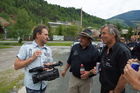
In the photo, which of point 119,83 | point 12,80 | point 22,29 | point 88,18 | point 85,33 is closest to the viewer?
point 119,83

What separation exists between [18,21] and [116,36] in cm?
4150

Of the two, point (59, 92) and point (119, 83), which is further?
point (59, 92)

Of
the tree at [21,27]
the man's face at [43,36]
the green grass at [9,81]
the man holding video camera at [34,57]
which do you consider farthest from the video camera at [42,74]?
the tree at [21,27]

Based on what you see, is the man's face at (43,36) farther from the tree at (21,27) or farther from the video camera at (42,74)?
the tree at (21,27)

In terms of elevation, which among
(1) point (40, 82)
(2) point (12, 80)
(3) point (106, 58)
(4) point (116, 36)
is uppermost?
(4) point (116, 36)

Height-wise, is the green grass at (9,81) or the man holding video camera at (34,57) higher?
the man holding video camera at (34,57)

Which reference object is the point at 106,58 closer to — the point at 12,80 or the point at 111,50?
the point at 111,50

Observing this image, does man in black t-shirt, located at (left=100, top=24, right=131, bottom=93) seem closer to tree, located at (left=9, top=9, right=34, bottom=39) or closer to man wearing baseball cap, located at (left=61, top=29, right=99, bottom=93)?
man wearing baseball cap, located at (left=61, top=29, right=99, bottom=93)

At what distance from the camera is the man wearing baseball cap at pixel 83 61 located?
15.3 ft

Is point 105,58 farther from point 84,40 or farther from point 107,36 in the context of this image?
point 84,40

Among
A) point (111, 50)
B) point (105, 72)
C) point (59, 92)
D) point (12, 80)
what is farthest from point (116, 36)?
point (12, 80)

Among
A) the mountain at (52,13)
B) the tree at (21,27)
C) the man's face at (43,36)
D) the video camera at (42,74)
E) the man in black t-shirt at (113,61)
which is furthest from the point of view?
the mountain at (52,13)

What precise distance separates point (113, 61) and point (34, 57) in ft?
3.87

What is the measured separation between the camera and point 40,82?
400 centimetres
